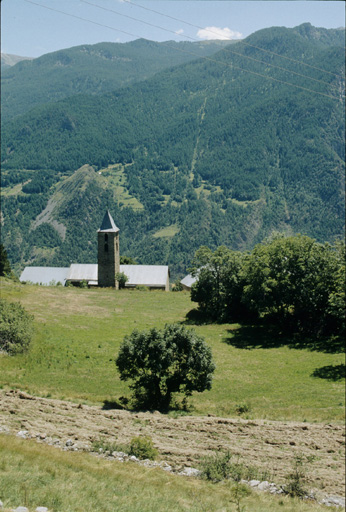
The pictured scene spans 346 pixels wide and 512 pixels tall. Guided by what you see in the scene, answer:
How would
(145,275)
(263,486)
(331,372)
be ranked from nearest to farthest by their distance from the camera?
(263,486)
(331,372)
(145,275)

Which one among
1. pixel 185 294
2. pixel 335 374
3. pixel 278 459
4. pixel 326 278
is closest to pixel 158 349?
pixel 278 459

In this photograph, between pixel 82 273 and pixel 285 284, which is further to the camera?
pixel 82 273

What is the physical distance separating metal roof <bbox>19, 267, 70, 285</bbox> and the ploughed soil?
Answer: 242 feet

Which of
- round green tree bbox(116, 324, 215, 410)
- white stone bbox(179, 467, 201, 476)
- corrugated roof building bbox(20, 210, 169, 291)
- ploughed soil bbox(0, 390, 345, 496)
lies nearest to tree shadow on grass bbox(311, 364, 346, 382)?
ploughed soil bbox(0, 390, 345, 496)

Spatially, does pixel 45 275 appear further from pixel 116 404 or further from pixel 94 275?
pixel 116 404

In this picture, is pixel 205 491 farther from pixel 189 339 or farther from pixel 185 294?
pixel 185 294

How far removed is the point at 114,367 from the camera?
36000 millimetres

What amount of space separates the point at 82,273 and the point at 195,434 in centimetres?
7464

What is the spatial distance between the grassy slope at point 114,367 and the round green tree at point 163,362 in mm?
1837

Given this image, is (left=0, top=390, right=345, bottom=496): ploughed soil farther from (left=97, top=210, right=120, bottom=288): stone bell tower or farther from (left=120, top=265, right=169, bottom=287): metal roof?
(left=120, top=265, right=169, bottom=287): metal roof

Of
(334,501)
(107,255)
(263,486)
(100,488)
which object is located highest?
(107,255)

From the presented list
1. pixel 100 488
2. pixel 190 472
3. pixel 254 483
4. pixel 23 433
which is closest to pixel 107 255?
pixel 23 433

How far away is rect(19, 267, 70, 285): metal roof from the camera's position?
322ft

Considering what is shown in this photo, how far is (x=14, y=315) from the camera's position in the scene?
33.2 metres
